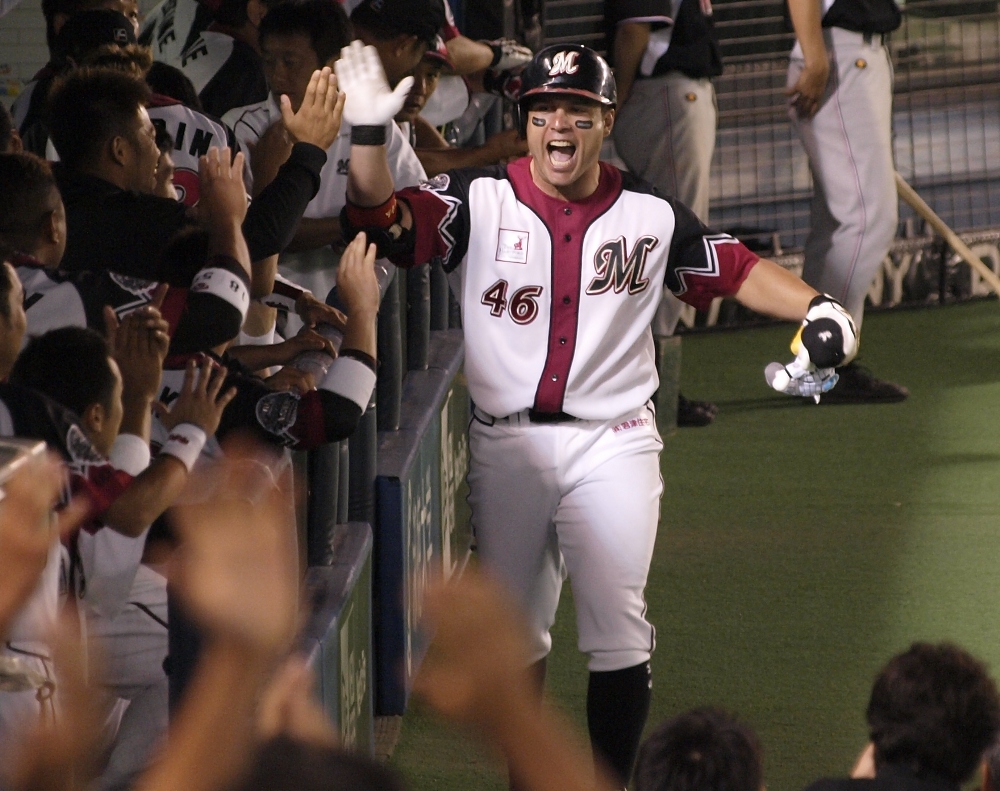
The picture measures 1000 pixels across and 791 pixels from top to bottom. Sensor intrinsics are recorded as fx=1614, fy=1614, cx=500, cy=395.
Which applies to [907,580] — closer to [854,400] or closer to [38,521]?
[854,400]

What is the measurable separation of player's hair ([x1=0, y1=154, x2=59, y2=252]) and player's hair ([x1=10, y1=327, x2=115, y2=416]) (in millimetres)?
440

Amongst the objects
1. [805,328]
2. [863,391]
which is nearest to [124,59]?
[805,328]

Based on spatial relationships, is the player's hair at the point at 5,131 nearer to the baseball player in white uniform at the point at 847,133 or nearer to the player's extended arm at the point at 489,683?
the player's extended arm at the point at 489,683

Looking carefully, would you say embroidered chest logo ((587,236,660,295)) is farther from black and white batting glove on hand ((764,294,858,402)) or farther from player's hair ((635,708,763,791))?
player's hair ((635,708,763,791))

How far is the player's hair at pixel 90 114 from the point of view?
320cm

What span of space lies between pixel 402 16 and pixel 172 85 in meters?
0.81

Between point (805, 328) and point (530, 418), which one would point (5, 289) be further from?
point (805, 328)

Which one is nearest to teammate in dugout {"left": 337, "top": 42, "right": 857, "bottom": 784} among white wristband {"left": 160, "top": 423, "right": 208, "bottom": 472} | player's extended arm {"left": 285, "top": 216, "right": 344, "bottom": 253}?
player's extended arm {"left": 285, "top": 216, "right": 344, "bottom": 253}

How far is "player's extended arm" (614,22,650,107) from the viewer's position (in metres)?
6.46

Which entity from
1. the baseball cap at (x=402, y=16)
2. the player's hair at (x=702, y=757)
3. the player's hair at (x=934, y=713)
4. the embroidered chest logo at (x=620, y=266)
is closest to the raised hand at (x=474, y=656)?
the player's hair at (x=702, y=757)

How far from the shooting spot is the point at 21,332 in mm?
2373

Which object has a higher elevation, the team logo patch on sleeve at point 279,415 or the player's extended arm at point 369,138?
the player's extended arm at point 369,138

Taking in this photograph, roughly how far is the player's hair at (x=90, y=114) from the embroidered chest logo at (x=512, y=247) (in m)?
0.80

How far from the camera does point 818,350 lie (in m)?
3.23
